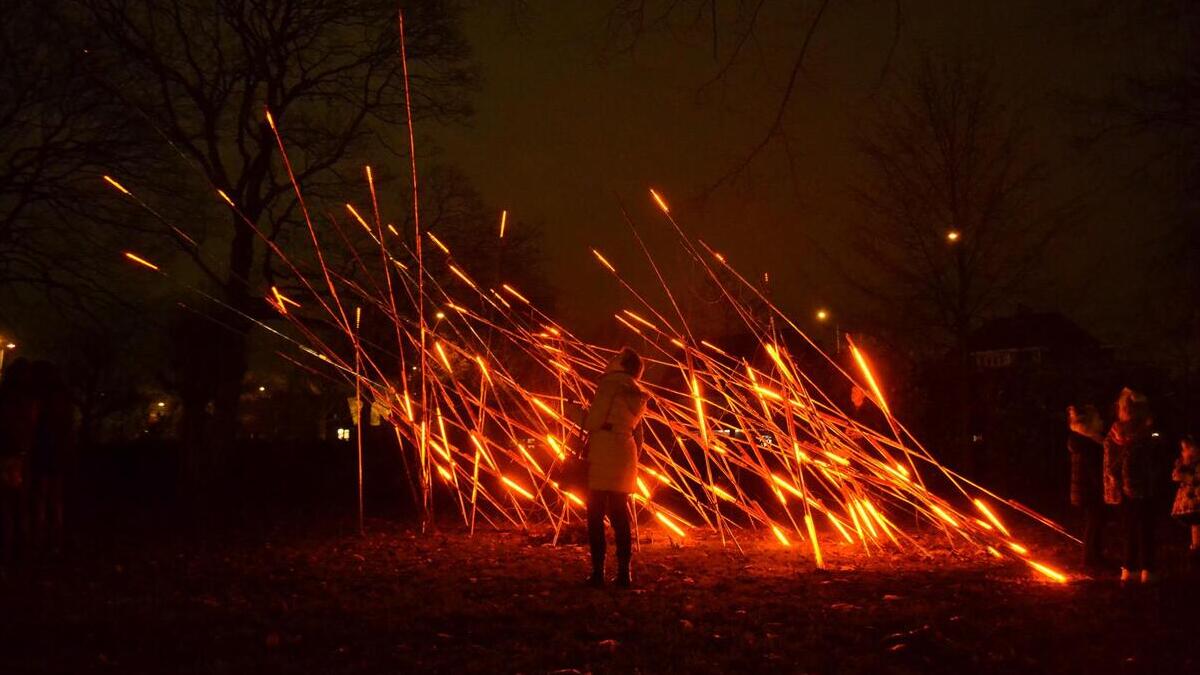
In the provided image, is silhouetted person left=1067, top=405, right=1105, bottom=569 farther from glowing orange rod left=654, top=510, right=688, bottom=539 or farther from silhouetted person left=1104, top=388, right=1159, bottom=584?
glowing orange rod left=654, top=510, right=688, bottom=539

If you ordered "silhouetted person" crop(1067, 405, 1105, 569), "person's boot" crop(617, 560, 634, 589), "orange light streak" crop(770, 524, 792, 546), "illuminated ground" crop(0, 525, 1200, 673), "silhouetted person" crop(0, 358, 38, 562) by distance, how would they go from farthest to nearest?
"orange light streak" crop(770, 524, 792, 546), "silhouetted person" crop(1067, 405, 1105, 569), "silhouetted person" crop(0, 358, 38, 562), "person's boot" crop(617, 560, 634, 589), "illuminated ground" crop(0, 525, 1200, 673)

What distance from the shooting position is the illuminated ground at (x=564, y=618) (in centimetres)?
471

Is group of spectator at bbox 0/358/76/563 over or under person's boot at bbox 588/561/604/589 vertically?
over

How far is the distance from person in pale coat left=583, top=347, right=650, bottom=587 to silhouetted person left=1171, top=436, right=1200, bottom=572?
4.96 meters

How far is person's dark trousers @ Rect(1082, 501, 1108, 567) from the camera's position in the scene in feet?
25.4

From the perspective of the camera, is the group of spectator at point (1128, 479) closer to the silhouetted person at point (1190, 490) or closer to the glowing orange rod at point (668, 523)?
the silhouetted person at point (1190, 490)

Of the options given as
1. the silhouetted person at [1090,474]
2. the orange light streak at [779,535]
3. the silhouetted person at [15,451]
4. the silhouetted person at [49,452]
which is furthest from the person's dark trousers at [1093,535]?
the silhouetted person at [49,452]

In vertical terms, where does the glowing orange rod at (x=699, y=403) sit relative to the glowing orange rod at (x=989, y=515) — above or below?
above

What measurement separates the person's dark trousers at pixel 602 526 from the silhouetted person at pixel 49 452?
4.67m

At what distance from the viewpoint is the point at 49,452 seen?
27.1ft

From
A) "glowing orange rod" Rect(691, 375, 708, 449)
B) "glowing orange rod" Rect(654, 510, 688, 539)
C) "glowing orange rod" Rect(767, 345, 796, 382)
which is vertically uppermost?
"glowing orange rod" Rect(767, 345, 796, 382)

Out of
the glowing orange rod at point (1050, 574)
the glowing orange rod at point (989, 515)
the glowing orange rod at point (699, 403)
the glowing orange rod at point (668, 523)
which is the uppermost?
the glowing orange rod at point (699, 403)

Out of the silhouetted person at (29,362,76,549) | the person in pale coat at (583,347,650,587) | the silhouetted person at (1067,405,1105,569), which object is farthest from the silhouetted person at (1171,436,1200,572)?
the silhouetted person at (29,362,76,549)

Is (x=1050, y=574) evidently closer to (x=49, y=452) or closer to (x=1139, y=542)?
(x=1139, y=542)
